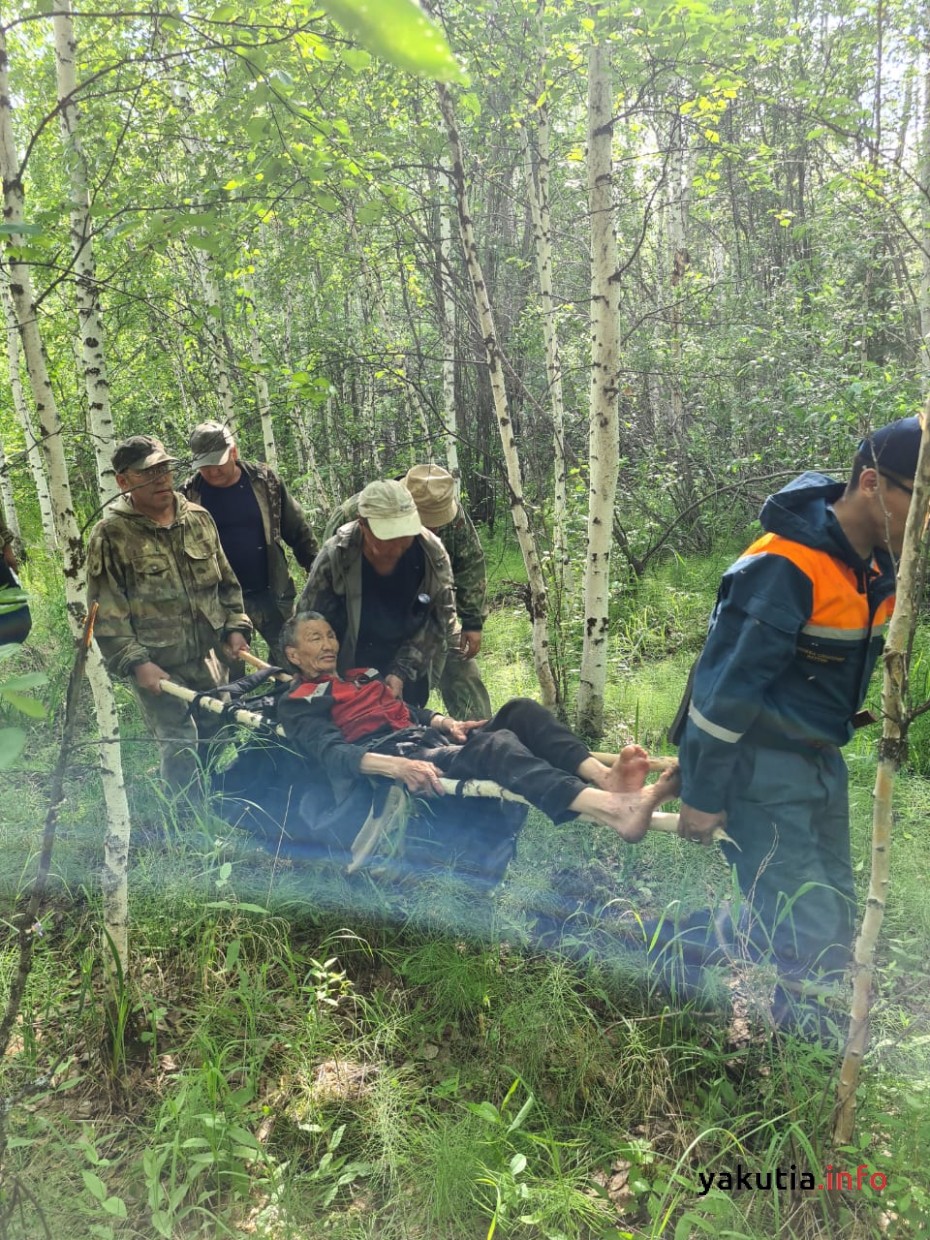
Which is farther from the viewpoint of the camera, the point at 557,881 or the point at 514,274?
the point at 514,274

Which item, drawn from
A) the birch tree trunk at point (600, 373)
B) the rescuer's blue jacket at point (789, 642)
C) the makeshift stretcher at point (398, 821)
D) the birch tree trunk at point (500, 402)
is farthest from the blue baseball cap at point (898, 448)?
the birch tree trunk at point (500, 402)

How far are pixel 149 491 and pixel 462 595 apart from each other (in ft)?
5.96

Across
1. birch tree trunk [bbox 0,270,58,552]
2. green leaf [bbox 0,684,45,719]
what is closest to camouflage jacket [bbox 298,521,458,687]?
green leaf [bbox 0,684,45,719]

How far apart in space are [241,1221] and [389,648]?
95.5 inches

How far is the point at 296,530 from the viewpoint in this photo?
16.2 feet

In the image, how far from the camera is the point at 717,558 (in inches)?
307

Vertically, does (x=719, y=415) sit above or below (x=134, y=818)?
above

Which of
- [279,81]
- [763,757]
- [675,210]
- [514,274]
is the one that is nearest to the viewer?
[279,81]

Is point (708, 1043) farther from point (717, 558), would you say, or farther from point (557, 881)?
point (717, 558)

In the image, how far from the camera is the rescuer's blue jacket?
2164 mm

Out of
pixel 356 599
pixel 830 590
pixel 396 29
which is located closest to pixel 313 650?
pixel 356 599

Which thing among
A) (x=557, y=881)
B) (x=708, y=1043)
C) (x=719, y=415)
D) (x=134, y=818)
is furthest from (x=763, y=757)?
(x=719, y=415)

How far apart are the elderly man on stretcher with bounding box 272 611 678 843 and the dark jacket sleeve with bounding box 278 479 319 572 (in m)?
1.50

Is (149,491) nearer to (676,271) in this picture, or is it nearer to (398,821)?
(398,821)
